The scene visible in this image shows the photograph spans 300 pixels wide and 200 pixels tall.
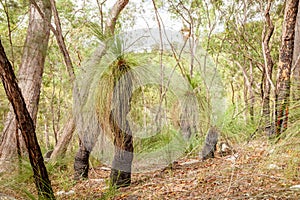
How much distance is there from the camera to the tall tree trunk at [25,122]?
164cm

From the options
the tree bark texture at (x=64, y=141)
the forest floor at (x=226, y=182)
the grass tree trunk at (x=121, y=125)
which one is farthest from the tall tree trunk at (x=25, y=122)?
the tree bark texture at (x=64, y=141)

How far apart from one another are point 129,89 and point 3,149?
185 centimetres

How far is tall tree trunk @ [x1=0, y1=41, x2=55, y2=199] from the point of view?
1640mm

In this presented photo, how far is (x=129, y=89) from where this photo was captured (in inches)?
87.9

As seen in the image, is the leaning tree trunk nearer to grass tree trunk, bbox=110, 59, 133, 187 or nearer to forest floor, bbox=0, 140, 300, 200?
forest floor, bbox=0, 140, 300, 200

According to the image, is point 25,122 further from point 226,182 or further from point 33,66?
point 33,66

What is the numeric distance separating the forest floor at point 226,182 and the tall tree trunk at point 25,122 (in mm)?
349

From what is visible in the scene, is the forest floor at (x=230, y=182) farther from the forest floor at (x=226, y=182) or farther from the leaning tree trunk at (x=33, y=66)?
the leaning tree trunk at (x=33, y=66)

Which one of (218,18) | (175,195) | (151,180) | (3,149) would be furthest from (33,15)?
(218,18)

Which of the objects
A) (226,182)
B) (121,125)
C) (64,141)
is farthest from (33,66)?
(226,182)

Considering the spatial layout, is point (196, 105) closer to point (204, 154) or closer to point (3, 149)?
point (204, 154)

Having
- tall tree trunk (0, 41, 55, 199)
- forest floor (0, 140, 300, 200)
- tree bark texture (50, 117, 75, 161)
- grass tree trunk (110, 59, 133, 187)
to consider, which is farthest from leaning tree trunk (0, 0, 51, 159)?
tall tree trunk (0, 41, 55, 199)

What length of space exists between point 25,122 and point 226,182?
3.70 ft

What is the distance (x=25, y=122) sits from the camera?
1721 mm
